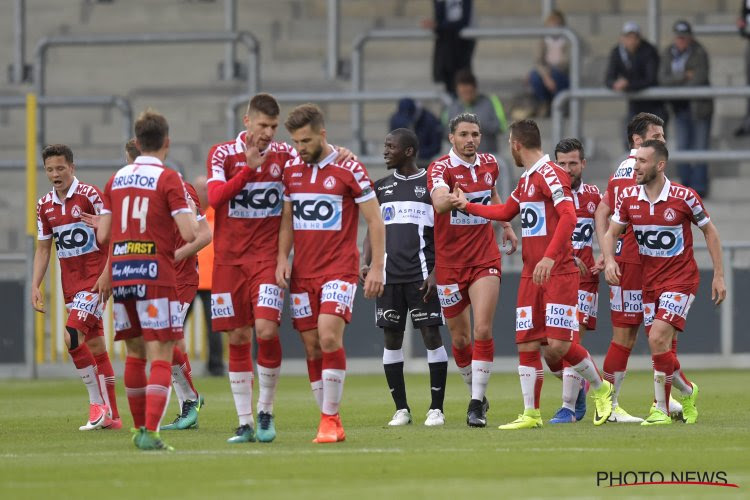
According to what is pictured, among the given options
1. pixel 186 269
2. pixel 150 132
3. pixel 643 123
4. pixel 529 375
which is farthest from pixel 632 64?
pixel 150 132

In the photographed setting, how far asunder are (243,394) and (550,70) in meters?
12.9

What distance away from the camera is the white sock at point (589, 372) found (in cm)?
1165

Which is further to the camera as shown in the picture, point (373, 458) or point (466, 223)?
point (466, 223)

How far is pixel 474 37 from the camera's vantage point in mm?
22000

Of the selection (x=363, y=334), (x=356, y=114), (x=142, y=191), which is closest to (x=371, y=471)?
(x=142, y=191)

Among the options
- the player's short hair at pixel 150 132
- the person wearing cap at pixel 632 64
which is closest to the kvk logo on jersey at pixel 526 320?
the player's short hair at pixel 150 132

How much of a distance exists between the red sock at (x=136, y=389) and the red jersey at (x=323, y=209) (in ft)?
3.85

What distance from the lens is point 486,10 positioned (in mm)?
26109

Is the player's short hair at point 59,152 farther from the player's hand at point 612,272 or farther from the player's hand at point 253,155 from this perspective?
the player's hand at point 612,272

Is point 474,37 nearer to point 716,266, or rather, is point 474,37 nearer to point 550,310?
point 716,266

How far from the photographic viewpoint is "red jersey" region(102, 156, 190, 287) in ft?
31.7

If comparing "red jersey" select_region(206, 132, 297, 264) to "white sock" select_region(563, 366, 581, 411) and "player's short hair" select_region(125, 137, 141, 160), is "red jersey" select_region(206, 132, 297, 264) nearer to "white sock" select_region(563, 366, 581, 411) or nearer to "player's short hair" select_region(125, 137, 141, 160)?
"player's short hair" select_region(125, 137, 141, 160)

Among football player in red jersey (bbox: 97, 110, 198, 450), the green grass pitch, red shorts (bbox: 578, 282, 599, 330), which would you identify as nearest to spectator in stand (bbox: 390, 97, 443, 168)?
the green grass pitch

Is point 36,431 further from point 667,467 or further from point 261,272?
point 667,467
